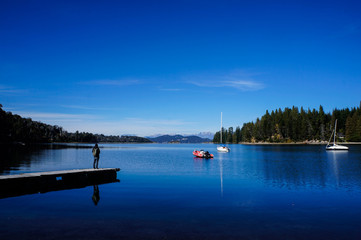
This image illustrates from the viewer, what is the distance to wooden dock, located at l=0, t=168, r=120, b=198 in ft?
90.9

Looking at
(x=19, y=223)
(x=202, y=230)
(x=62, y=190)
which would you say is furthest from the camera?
(x=62, y=190)

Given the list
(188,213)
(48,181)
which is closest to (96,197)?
(48,181)

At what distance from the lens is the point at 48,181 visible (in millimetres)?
30938

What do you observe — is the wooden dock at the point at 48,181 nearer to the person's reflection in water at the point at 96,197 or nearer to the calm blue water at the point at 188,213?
the calm blue water at the point at 188,213

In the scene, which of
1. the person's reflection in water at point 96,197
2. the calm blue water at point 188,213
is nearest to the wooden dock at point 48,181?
the calm blue water at point 188,213

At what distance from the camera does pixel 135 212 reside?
66.4ft

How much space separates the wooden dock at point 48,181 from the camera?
27719 mm

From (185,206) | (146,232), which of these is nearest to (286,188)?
(185,206)

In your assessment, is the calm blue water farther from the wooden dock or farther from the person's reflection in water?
the wooden dock

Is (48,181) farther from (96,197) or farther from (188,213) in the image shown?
(188,213)

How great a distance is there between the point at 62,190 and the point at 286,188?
82.3 ft

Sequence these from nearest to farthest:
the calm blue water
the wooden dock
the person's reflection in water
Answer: the calm blue water
the person's reflection in water
the wooden dock

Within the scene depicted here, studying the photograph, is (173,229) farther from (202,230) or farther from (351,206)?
(351,206)

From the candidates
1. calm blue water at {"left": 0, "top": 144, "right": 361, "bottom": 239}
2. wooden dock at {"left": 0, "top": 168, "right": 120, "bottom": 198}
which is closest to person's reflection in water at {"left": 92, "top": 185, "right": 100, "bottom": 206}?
calm blue water at {"left": 0, "top": 144, "right": 361, "bottom": 239}
